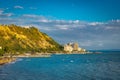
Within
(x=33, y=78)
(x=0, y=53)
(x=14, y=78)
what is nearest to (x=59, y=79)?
(x=33, y=78)

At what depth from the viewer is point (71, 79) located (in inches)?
3022

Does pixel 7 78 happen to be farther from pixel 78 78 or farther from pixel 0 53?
pixel 0 53

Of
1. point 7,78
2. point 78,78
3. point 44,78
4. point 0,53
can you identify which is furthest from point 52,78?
point 0,53

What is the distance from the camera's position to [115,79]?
7556 centimetres

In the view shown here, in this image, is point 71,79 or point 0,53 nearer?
point 71,79

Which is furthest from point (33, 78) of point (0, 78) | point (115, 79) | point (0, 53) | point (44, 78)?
point (0, 53)

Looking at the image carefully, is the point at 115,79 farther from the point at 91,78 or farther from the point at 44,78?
the point at 44,78

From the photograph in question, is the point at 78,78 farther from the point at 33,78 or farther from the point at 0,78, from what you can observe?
the point at 0,78

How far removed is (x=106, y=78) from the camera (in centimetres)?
7794

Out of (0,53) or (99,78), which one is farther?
(0,53)

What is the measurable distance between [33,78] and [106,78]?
21.0m

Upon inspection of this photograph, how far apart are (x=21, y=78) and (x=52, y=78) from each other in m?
8.91

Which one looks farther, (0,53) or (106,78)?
(0,53)

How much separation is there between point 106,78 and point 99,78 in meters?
2.06
